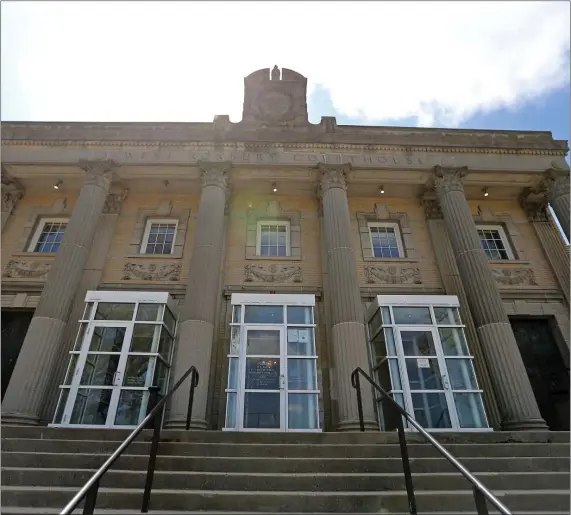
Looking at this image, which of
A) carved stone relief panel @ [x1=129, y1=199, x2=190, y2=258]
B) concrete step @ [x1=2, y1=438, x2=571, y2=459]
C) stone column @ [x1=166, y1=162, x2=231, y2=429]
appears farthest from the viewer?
carved stone relief panel @ [x1=129, y1=199, x2=190, y2=258]

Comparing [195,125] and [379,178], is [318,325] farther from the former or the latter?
[195,125]

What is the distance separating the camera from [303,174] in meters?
13.0

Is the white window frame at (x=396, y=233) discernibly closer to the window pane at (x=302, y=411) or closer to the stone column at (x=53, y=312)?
the window pane at (x=302, y=411)

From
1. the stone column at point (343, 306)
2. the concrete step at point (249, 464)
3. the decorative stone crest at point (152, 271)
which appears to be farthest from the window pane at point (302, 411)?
the decorative stone crest at point (152, 271)

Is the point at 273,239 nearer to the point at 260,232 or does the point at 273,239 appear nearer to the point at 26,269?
the point at 260,232

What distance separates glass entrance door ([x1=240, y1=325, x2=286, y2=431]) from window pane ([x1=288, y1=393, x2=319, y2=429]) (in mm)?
220

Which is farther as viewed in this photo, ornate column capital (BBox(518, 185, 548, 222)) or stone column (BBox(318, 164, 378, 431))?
ornate column capital (BBox(518, 185, 548, 222))

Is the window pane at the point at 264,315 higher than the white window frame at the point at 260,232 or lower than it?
lower

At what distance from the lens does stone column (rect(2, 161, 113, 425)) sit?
8375 millimetres

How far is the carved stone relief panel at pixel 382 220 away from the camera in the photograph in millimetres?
12773

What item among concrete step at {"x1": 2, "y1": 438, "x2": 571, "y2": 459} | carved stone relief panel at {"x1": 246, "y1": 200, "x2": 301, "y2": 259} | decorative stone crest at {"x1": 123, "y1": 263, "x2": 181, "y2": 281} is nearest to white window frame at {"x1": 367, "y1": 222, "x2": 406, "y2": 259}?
carved stone relief panel at {"x1": 246, "y1": 200, "x2": 301, "y2": 259}

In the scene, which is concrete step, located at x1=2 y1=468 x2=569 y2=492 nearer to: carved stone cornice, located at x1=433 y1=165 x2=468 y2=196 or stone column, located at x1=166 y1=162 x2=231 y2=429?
stone column, located at x1=166 y1=162 x2=231 y2=429

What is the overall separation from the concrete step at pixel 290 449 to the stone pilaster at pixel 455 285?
13.3 feet

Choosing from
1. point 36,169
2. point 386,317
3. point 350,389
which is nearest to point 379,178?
point 386,317
